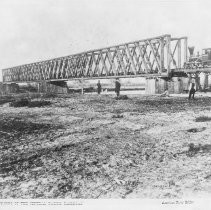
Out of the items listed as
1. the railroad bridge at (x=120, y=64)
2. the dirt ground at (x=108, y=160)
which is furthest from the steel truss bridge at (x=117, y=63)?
the dirt ground at (x=108, y=160)

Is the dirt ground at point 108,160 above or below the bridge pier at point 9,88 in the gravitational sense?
below

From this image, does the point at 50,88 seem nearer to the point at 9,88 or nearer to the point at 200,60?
the point at 9,88

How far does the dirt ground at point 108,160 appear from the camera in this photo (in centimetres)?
416

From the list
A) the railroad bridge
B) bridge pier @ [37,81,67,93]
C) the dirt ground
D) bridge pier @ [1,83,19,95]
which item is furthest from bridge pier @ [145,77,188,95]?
bridge pier @ [1,83,19,95]

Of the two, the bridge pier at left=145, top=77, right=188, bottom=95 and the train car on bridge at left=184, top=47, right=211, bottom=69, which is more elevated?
the train car on bridge at left=184, top=47, right=211, bottom=69

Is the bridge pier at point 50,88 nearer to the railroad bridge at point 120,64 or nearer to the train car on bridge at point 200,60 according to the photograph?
the railroad bridge at point 120,64

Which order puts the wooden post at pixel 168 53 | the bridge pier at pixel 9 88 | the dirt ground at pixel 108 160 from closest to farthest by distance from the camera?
1. the dirt ground at pixel 108 160
2. the wooden post at pixel 168 53
3. the bridge pier at pixel 9 88

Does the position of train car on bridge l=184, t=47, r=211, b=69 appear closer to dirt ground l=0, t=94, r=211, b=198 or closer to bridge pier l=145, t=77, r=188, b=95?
bridge pier l=145, t=77, r=188, b=95

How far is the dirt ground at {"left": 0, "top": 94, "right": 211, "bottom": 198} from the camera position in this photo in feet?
13.6

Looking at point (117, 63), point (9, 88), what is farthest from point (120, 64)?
point (9, 88)

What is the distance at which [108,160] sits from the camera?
531cm

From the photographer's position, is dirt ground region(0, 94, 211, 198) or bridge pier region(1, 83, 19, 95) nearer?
dirt ground region(0, 94, 211, 198)

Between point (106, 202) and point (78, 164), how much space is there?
1264mm

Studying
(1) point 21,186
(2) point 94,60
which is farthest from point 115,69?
(1) point 21,186
